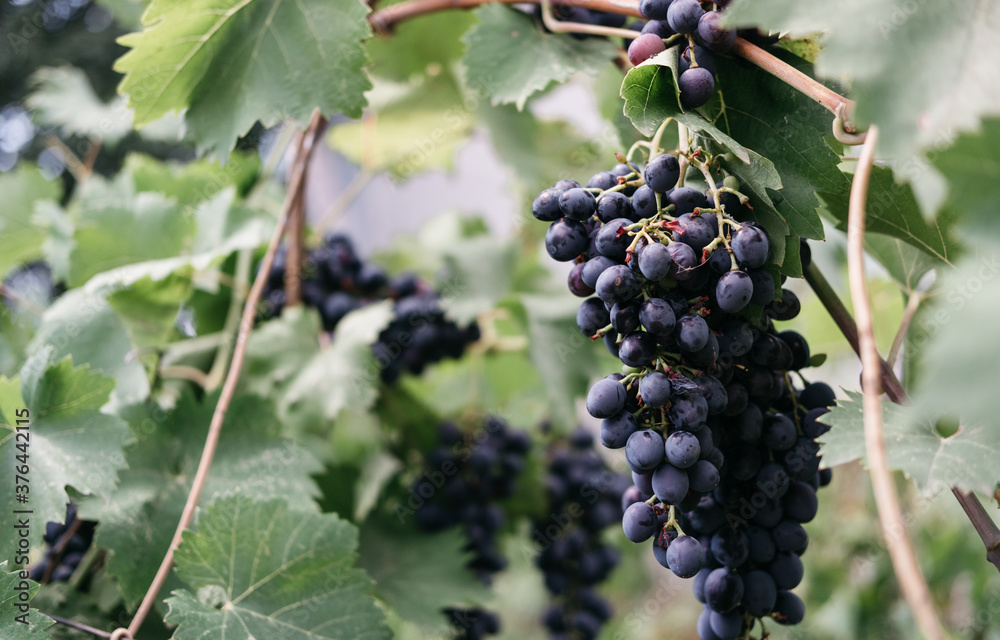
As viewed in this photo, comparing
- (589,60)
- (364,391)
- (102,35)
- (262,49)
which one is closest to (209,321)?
(364,391)

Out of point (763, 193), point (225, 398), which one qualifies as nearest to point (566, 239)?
point (763, 193)

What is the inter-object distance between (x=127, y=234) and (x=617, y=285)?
2.32ft

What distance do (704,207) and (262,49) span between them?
0.46 meters

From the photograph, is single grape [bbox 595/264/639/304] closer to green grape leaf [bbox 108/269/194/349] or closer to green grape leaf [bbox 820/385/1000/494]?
green grape leaf [bbox 820/385/1000/494]

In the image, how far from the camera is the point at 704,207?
0.44 m

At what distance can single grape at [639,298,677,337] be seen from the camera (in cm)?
40

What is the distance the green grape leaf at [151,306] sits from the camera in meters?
0.79

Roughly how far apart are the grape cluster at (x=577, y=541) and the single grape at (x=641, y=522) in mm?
479

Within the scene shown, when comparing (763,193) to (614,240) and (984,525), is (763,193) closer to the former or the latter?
(614,240)

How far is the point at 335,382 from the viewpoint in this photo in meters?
0.78

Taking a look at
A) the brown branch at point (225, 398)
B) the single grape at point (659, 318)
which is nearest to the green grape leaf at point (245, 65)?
the brown branch at point (225, 398)

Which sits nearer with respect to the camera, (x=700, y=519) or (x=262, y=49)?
(x=700, y=519)

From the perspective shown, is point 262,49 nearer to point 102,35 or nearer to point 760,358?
point 760,358

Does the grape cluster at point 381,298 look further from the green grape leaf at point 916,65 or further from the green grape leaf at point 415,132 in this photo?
the green grape leaf at point 916,65
